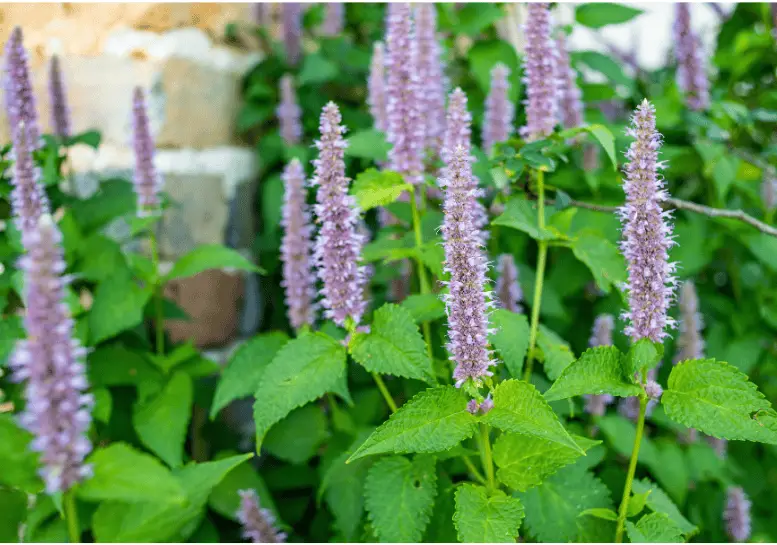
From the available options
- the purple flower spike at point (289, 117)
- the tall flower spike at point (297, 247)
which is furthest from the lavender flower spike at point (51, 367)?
the purple flower spike at point (289, 117)

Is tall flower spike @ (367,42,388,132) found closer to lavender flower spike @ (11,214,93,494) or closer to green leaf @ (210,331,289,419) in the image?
green leaf @ (210,331,289,419)

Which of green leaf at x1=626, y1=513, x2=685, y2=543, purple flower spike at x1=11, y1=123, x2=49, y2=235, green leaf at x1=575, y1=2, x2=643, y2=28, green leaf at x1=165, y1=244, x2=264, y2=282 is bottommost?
green leaf at x1=626, y1=513, x2=685, y2=543

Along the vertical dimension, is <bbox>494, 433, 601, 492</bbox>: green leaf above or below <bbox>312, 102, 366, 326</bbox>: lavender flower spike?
below

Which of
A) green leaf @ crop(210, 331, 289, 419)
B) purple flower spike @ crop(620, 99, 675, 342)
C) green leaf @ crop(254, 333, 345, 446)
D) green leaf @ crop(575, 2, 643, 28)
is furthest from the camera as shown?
green leaf @ crop(575, 2, 643, 28)

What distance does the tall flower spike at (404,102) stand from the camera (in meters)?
1.61

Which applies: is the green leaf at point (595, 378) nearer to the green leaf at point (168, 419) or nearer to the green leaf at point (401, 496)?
the green leaf at point (401, 496)

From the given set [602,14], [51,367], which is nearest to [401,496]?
[51,367]

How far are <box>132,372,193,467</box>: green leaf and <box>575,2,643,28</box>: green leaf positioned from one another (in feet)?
Answer: 6.12

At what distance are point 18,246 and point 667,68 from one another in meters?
2.87

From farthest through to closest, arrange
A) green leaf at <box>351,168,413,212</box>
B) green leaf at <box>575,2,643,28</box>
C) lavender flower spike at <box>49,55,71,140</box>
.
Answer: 1. green leaf at <box>575,2,643,28</box>
2. lavender flower spike at <box>49,55,71,140</box>
3. green leaf at <box>351,168,413,212</box>

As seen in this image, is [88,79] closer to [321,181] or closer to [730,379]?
[321,181]

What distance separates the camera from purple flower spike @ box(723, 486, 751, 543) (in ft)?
6.85

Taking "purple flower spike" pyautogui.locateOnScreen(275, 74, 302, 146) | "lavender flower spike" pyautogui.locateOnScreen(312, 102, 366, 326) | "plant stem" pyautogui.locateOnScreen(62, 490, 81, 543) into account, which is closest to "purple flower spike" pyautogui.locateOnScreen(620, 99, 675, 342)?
"lavender flower spike" pyautogui.locateOnScreen(312, 102, 366, 326)

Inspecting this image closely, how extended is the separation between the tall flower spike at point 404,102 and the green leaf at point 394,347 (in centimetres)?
38
